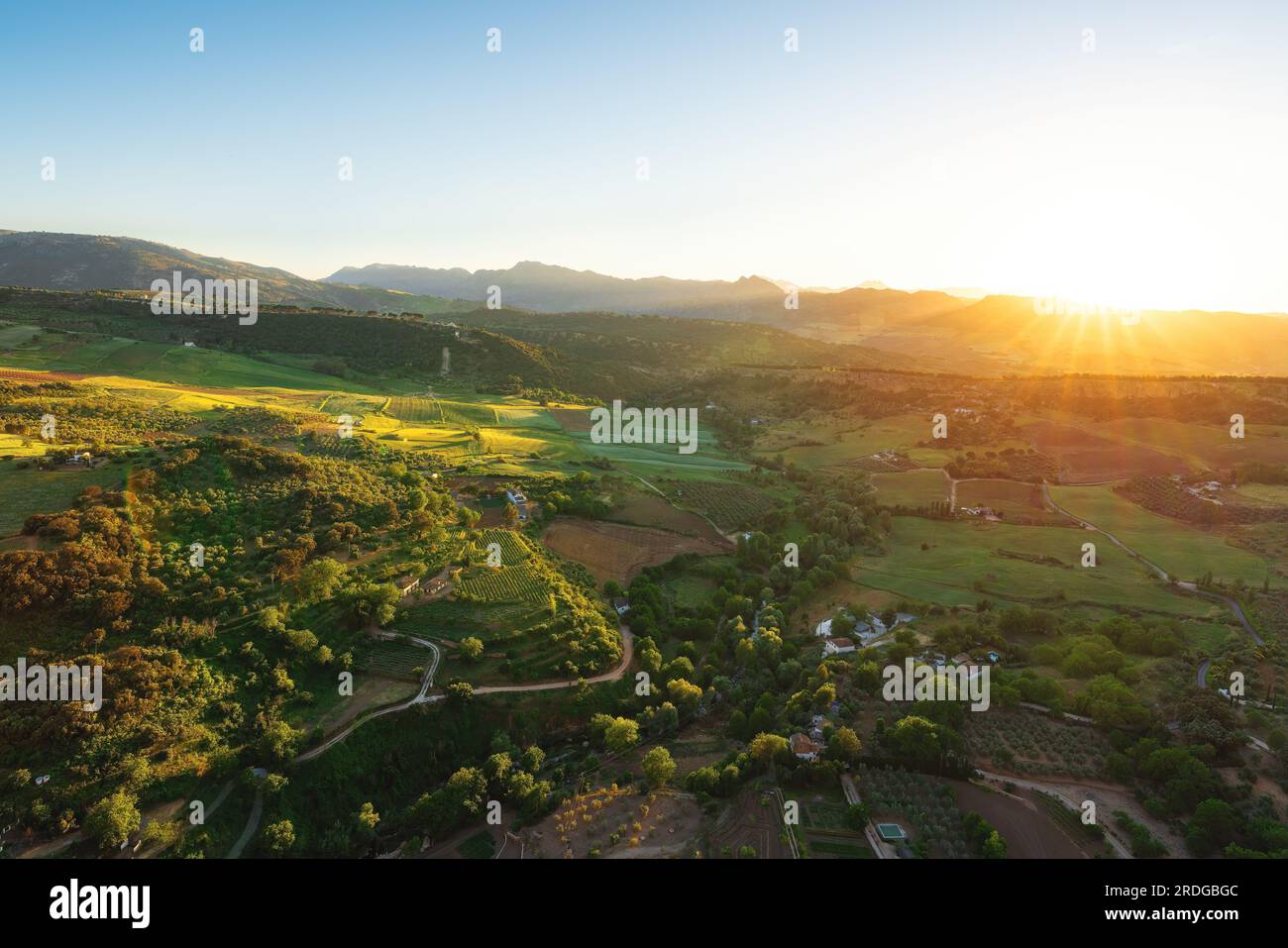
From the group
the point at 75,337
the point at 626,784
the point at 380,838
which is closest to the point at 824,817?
the point at 626,784

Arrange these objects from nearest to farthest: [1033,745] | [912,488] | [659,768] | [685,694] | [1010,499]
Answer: [659,768] < [1033,745] < [685,694] < [1010,499] < [912,488]

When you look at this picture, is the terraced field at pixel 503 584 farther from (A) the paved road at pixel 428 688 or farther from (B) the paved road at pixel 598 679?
(B) the paved road at pixel 598 679

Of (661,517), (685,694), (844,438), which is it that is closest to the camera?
(685,694)

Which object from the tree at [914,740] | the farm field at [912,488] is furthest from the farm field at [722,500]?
the tree at [914,740]

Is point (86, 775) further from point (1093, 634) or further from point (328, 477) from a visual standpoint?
point (1093, 634)

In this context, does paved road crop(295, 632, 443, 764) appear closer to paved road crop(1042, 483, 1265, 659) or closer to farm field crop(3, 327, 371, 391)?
paved road crop(1042, 483, 1265, 659)

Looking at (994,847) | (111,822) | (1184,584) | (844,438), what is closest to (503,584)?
(111,822)

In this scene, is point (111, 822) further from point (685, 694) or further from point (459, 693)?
point (685, 694)
